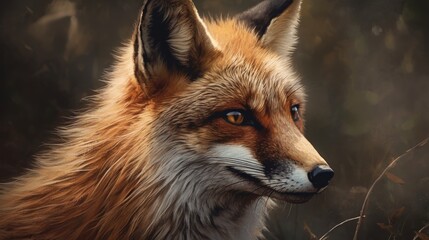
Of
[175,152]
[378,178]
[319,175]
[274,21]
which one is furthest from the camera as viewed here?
[378,178]

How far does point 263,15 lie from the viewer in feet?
10.2

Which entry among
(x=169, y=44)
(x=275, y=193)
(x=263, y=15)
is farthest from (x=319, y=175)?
(x=263, y=15)

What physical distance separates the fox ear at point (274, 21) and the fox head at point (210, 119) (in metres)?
0.32

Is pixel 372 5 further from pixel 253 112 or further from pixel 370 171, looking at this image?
pixel 253 112

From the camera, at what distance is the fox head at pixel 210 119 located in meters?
2.61

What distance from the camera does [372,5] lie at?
12.7 feet

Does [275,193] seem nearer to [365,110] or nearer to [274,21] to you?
[274,21]

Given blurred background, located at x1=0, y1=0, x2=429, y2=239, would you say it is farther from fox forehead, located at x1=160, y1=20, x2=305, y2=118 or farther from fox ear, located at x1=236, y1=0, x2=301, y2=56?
fox forehead, located at x1=160, y1=20, x2=305, y2=118

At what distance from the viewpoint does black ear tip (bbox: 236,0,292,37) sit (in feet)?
10.0

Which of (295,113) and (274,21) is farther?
(274,21)

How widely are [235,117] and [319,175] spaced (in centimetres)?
42

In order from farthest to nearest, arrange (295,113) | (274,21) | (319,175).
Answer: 1. (274,21)
2. (295,113)
3. (319,175)

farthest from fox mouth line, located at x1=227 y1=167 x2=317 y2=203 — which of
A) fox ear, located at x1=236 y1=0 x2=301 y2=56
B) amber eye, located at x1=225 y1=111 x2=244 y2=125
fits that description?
fox ear, located at x1=236 y1=0 x2=301 y2=56

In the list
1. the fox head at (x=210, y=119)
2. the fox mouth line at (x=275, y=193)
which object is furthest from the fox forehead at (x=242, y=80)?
the fox mouth line at (x=275, y=193)
